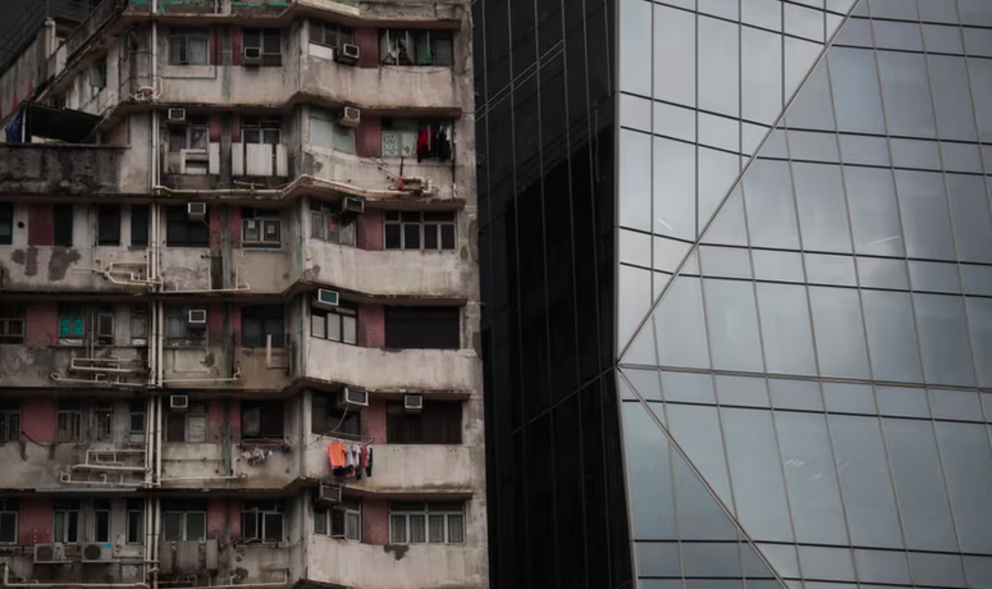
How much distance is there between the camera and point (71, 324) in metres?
58.1

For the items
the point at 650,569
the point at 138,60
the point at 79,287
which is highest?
the point at 138,60

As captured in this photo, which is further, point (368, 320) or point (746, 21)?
point (746, 21)

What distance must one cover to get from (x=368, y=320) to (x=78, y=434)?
743 cm

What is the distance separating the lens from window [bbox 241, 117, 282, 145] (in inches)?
2345

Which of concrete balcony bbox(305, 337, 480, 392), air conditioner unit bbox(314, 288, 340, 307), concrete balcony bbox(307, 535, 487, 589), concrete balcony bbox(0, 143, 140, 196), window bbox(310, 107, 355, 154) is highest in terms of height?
window bbox(310, 107, 355, 154)

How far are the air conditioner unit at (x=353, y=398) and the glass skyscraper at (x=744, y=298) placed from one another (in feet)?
19.2

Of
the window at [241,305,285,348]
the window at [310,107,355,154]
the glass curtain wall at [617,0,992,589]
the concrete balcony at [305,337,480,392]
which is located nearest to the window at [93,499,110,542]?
the window at [241,305,285,348]

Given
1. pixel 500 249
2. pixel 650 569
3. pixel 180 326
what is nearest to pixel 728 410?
pixel 650 569

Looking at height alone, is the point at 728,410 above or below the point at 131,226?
below

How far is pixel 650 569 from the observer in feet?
187

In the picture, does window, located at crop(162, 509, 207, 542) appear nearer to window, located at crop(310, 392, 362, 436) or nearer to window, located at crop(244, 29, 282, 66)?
window, located at crop(310, 392, 362, 436)

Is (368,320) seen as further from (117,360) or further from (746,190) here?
(746,190)

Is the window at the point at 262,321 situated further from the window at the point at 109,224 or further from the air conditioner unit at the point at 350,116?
the air conditioner unit at the point at 350,116

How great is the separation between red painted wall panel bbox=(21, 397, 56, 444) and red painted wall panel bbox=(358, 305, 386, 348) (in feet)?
24.7
